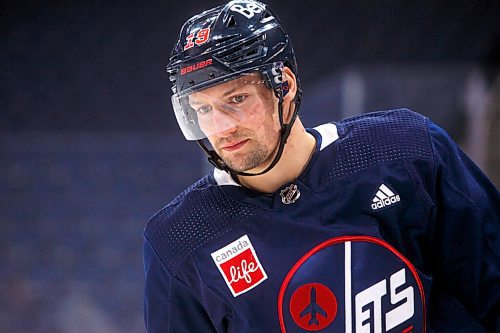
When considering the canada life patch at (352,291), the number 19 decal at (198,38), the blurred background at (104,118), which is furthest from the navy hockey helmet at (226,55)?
the blurred background at (104,118)

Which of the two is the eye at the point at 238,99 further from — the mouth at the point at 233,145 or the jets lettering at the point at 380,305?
the jets lettering at the point at 380,305

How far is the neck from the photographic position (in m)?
1.46

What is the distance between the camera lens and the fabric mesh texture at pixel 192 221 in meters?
1.47

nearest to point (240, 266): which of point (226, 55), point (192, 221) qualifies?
point (192, 221)

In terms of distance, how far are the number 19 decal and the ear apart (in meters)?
0.16

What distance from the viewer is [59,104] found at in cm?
599

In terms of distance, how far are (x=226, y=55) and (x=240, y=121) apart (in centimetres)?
12

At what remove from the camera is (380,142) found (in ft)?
4.81

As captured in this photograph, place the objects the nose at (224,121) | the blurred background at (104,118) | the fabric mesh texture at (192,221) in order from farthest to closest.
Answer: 1. the blurred background at (104,118)
2. the fabric mesh texture at (192,221)
3. the nose at (224,121)

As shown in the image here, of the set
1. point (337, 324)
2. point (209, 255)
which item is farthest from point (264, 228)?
point (337, 324)

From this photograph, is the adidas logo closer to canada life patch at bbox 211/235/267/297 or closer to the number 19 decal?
canada life patch at bbox 211/235/267/297

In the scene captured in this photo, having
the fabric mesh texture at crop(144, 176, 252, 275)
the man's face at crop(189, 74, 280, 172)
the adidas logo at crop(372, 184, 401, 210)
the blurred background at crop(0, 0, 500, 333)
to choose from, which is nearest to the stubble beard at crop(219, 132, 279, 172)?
the man's face at crop(189, 74, 280, 172)

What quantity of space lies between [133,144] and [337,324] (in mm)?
4799

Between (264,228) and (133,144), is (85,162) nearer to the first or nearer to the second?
(133,144)
